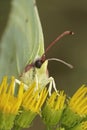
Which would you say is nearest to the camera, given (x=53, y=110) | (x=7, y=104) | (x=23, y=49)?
(x=7, y=104)

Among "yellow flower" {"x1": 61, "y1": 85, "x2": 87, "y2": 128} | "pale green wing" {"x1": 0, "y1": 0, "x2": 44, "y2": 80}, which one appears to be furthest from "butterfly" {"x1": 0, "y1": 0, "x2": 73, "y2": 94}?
"yellow flower" {"x1": 61, "y1": 85, "x2": 87, "y2": 128}

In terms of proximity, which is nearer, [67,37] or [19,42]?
[19,42]

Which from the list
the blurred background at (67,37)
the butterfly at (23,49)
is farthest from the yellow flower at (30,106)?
the blurred background at (67,37)

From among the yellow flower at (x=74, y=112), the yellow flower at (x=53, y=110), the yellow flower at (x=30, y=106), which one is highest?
the yellow flower at (x=30, y=106)

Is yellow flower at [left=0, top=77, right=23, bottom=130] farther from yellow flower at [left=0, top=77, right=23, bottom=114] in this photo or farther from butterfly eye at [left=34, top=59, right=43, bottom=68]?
butterfly eye at [left=34, top=59, right=43, bottom=68]

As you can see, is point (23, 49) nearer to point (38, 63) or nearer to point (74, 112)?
point (38, 63)

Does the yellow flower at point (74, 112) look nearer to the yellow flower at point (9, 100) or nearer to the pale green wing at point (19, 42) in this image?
the yellow flower at point (9, 100)

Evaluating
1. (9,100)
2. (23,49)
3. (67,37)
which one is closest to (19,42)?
(23,49)

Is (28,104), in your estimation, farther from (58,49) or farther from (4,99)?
(58,49)
